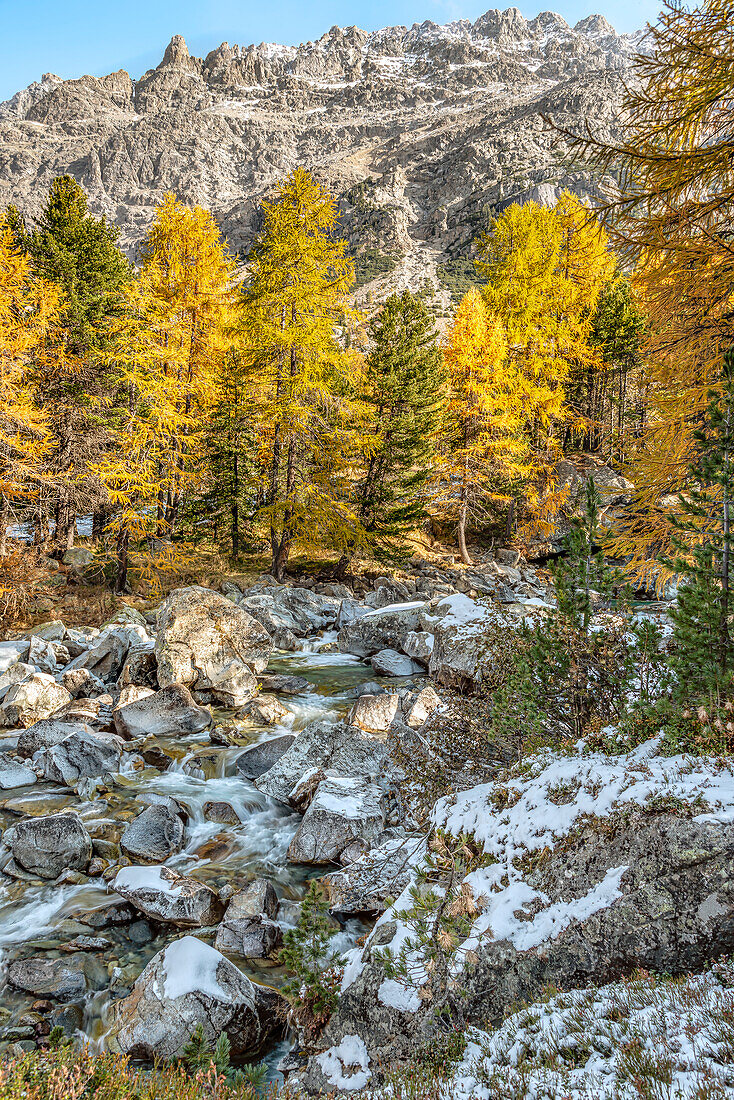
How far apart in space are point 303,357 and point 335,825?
47.3ft

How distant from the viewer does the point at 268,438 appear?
19281 mm


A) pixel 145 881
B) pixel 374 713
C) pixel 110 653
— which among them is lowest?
pixel 145 881

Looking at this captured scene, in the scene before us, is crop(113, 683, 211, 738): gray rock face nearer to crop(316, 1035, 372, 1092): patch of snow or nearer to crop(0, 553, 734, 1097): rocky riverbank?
crop(0, 553, 734, 1097): rocky riverbank

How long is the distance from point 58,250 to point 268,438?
9889 millimetres

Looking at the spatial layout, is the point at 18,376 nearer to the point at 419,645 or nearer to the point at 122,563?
the point at 122,563

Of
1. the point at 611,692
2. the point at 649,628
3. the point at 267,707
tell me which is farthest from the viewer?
the point at 267,707

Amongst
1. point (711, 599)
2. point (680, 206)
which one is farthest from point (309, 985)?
point (680, 206)

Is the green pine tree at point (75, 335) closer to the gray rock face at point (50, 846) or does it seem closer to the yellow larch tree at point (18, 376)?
the yellow larch tree at point (18, 376)

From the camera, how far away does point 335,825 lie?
6.70 meters

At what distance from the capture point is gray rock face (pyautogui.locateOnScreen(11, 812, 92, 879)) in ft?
21.0

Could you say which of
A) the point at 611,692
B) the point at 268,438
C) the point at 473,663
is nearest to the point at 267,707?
the point at 473,663

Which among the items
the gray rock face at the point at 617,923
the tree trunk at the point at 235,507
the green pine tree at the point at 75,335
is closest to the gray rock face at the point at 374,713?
the gray rock face at the point at 617,923

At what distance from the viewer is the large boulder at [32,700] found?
9.61m

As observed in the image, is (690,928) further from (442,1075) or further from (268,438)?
(268,438)
